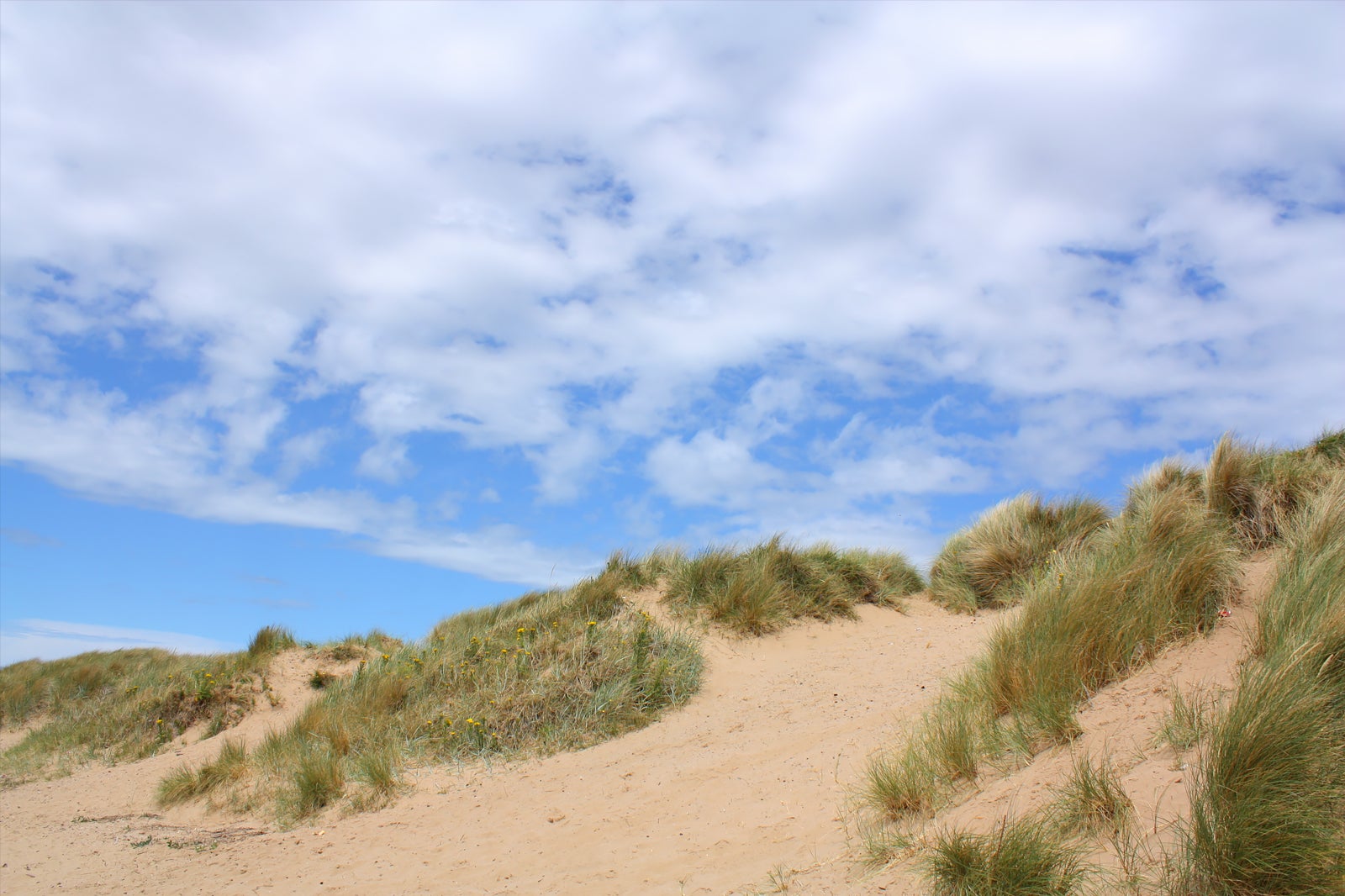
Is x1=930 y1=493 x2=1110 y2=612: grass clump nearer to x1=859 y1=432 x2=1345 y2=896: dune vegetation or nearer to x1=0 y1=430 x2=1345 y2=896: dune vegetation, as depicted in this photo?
x1=0 y1=430 x2=1345 y2=896: dune vegetation

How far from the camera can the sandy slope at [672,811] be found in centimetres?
485

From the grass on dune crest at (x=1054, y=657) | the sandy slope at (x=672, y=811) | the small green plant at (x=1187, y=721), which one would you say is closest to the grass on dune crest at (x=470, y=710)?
the sandy slope at (x=672, y=811)

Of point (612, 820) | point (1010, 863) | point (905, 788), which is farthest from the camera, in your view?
point (612, 820)

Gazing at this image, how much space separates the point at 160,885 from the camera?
693cm

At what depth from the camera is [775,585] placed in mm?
11156

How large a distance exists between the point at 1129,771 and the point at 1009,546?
23.7ft

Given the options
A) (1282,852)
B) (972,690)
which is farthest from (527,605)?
(1282,852)

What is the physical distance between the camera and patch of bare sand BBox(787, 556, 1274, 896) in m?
3.73

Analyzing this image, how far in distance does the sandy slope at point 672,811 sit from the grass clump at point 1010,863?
0.28 meters

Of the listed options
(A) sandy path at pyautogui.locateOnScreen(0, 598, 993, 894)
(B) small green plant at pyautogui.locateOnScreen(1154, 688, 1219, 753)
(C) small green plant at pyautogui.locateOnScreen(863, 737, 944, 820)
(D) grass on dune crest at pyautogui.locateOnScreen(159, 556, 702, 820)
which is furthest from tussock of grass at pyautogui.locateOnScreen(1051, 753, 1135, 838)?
(D) grass on dune crest at pyautogui.locateOnScreen(159, 556, 702, 820)

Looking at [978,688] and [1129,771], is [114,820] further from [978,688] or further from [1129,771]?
[1129,771]

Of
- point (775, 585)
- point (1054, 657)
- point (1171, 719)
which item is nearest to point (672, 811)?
point (1054, 657)

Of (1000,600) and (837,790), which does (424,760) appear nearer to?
(837,790)

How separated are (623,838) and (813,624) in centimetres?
545
